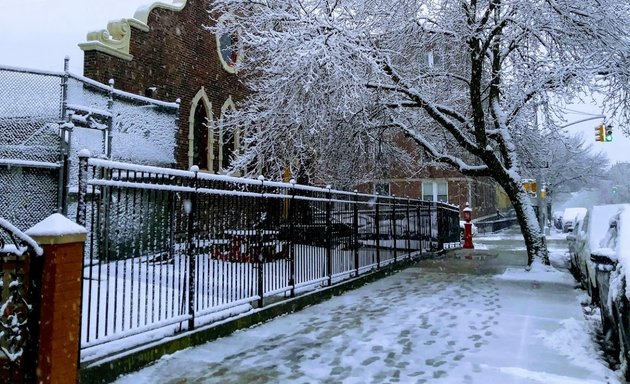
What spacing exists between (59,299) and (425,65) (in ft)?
45.5

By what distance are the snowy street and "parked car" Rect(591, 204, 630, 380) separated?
0.26 meters

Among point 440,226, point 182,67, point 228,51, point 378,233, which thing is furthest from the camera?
point 228,51

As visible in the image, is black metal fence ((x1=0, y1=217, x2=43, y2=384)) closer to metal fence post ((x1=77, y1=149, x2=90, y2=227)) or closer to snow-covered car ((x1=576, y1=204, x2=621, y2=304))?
metal fence post ((x1=77, y1=149, x2=90, y2=227))

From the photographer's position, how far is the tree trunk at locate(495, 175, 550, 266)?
12.9 meters

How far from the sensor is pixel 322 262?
9.11m

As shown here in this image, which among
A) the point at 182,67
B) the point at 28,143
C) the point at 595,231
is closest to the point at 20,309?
the point at 28,143

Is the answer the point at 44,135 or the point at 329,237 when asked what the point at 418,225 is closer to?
the point at 329,237

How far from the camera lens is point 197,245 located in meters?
6.03

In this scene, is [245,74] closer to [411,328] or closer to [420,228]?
[420,228]

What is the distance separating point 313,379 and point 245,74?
15.2 metres

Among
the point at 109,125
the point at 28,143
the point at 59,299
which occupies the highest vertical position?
the point at 109,125

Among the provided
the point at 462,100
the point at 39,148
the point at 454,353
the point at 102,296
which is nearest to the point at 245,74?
the point at 462,100

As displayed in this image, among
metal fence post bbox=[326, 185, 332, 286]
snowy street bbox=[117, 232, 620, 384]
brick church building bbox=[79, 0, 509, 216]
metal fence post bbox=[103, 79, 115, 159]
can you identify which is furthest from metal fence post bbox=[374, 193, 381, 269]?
brick church building bbox=[79, 0, 509, 216]

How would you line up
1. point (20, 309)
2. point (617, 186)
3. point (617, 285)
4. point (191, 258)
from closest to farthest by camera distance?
point (20, 309), point (617, 285), point (191, 258), point (617, 186)
